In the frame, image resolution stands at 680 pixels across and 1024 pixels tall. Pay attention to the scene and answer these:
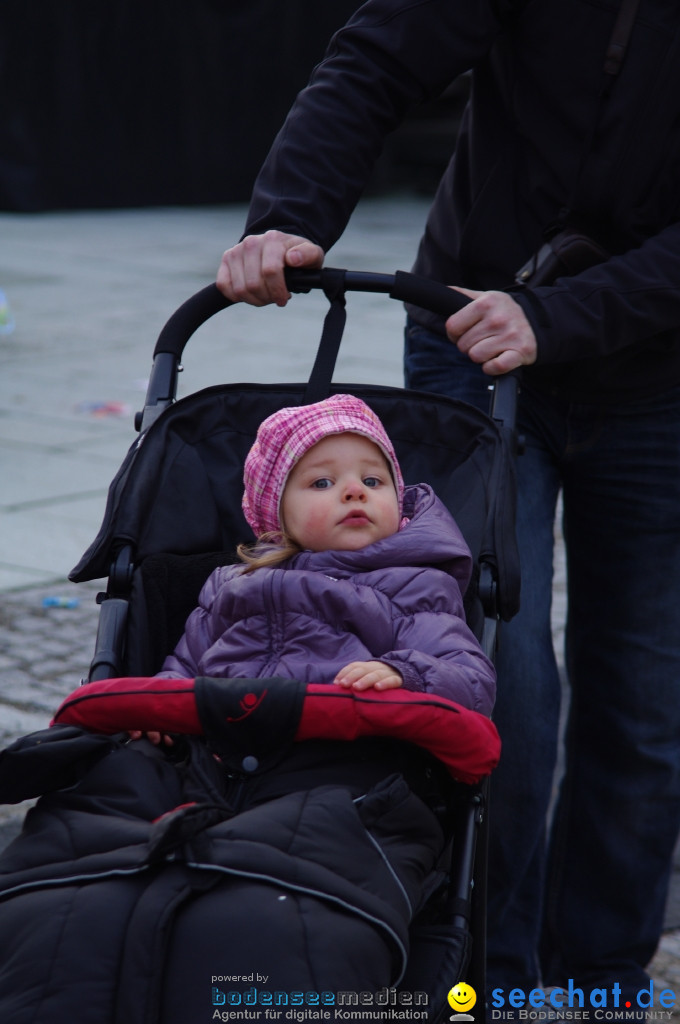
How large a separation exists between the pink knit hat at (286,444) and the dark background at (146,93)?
1366 centimetres

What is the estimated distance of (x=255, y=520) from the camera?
9.01 ft

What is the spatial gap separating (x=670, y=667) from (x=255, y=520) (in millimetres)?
954

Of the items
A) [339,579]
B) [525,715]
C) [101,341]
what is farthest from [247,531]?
[101,341]

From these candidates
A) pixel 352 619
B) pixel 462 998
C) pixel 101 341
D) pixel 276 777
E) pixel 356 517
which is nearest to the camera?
pixel 276 777

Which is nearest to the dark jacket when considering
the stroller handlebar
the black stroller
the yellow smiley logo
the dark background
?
the stroller handlebar

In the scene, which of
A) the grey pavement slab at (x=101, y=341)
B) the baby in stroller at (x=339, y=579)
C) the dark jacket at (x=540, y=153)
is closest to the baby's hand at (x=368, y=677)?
the baby in stroller at (x=339, y=579)

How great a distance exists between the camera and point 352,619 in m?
2.40

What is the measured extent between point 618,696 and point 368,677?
978 millimetres

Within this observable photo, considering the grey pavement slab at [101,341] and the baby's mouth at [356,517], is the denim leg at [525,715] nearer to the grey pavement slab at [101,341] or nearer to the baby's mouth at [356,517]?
the baby's mouth at [356,517]

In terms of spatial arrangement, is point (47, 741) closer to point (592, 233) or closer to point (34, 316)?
point (592, 233)

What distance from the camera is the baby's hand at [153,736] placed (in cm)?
218

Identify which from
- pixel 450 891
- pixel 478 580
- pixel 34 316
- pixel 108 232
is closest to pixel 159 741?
pixel 450 891

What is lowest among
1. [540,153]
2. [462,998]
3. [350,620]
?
[462,998]

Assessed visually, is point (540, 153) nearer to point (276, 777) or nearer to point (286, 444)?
point (286, 444)
